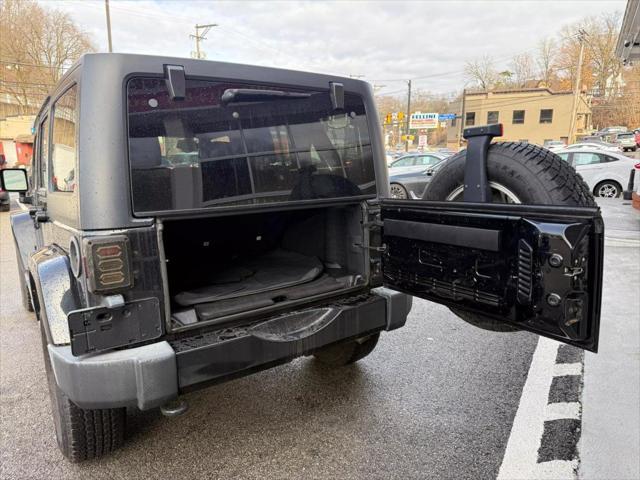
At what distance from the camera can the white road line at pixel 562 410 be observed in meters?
2.66

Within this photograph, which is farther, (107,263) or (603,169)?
(603,169)

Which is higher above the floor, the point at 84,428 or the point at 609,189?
the point at 609,189

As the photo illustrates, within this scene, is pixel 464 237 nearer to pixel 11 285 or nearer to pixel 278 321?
pixel 278 321

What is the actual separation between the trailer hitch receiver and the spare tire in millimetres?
44

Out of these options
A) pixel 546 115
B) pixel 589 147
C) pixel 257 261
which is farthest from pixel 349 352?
pixel 546 115

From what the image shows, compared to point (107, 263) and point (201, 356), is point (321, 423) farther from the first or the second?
point (107, 263)

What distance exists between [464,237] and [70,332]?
182 cm

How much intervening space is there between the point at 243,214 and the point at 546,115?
51.4 meters

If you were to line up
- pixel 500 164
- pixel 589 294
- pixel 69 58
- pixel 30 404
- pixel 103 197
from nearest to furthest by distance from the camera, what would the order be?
pixel 589 294, pixel 103 197, pixel 500 164, pixel 30 404, pixel 69 58

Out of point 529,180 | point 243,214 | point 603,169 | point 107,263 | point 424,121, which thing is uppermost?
point 424,121

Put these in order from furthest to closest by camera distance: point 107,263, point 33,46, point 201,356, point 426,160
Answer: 1. point 33,46
2. point 426,160
3. point 201,356
4. point 107,263

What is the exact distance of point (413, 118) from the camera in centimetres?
4672

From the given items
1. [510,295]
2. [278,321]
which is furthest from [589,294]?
[278,321]

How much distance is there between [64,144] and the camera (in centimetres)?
226
